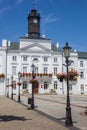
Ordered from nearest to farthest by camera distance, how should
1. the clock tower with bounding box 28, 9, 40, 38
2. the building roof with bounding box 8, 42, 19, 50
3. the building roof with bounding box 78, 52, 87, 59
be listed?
the building roof with bounding box 8, 42, 19, 50, the clock tower with bounding box 28, 9, 40, 38, the building roof with bounding box 78, 52, 87, 59

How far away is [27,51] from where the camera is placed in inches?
2913

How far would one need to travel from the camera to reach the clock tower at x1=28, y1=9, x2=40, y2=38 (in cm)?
7606

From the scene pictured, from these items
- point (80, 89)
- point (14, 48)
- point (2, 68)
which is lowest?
point (80, 89)

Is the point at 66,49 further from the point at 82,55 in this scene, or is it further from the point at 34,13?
the point at 82,55

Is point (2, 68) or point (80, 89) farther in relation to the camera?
point (80, 89)

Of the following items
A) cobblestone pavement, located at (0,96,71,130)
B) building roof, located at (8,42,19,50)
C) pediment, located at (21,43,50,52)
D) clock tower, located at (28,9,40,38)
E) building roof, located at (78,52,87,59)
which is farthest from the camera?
building roof, located at (78,52,87,59)

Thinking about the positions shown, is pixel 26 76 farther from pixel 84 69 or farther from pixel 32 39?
pixel 84 69

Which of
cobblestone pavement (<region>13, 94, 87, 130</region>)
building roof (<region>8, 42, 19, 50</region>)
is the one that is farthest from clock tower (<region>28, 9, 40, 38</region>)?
cobblestone pavement (<region>13, 94, 87, 130</region>)

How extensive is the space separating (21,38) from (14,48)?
3.02 m

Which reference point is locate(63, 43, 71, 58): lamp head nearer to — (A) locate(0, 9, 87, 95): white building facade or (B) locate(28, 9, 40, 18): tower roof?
(A) locate(0, 9, 87, 95): white building facade

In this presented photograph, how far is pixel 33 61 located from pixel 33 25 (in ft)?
30.2

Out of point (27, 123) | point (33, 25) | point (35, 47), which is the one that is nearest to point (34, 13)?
point (33, 25)

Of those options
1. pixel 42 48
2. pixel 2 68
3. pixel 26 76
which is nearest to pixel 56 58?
pixel 42 48

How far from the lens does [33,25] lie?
2992 inches
